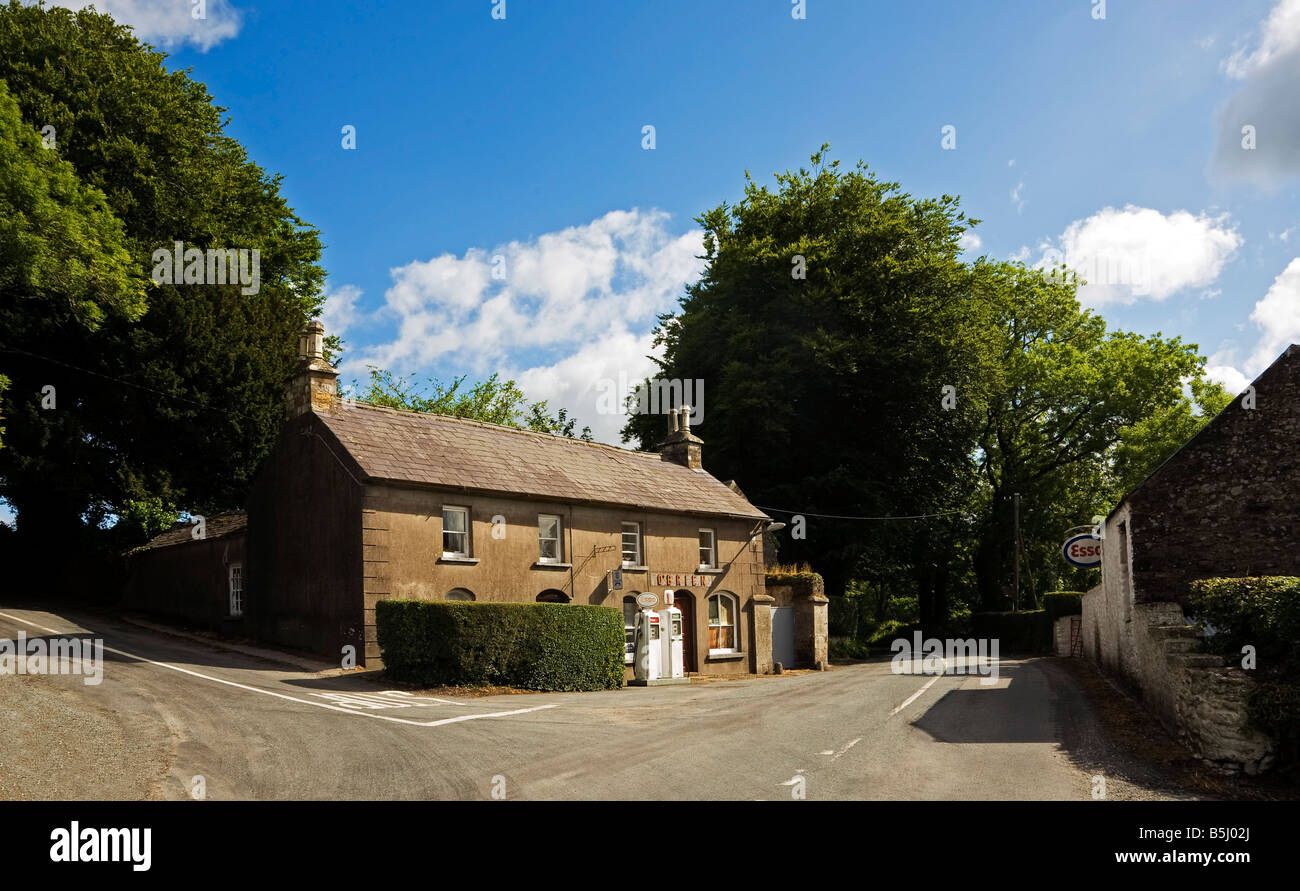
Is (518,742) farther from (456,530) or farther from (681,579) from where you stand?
(681,579)

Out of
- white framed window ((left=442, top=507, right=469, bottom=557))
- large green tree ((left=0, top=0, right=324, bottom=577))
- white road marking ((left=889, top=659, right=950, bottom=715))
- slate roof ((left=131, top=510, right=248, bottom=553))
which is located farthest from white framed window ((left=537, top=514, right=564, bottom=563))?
large green tree ((left=0, top=0, right=324, bottom=577))

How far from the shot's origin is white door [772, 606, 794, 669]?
33.4m

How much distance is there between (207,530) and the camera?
29.5m

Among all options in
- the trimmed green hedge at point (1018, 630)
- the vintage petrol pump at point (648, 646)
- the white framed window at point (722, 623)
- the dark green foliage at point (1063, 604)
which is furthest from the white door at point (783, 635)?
the trimmed green hedge at point (1018, 630)

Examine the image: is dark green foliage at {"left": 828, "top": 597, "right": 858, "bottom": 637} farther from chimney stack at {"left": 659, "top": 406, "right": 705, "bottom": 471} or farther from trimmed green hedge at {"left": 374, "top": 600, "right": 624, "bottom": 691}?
trimmed green hedge at {"left": 374, "top": 600, "right": 624, "bottom": 691}

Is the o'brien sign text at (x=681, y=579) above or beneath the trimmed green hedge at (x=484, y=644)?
above

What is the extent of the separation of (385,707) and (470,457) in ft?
34.5

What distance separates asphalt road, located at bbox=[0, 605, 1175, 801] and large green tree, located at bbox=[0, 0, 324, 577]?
500 inches

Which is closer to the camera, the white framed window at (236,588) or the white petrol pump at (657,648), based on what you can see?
the white petrol pump at (657,648)

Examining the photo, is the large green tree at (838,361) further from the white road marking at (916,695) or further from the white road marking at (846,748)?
the white road marking at (846,748)

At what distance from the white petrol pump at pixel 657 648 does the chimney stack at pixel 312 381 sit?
962 cm

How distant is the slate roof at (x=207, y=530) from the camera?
92.6 feet
